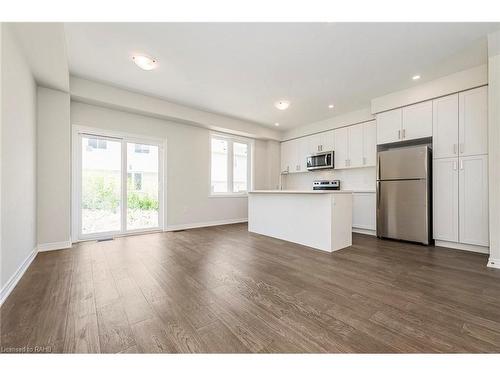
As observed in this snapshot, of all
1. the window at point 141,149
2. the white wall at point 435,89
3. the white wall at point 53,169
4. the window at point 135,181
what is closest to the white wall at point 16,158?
the white wall at point 53,169

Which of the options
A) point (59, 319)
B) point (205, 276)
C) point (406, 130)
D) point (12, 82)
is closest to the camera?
point (59, 319)

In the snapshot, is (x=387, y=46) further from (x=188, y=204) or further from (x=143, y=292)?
(x=188, y=204)

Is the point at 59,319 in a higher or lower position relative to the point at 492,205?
lower

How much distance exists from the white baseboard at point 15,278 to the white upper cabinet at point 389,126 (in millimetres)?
5664

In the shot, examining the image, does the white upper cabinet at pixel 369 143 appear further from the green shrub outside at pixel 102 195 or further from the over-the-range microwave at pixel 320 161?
the green shrub outside at pixel 102 195

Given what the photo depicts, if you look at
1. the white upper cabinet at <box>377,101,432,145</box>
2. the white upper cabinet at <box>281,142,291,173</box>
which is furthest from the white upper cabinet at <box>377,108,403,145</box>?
the white upper cabinet at <box>281,142,291,173</box>

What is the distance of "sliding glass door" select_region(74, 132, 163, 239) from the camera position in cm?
378

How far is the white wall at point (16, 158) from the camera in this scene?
6.10ft

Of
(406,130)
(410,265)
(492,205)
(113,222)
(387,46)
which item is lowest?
(410,265)

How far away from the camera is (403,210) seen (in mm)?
3672
